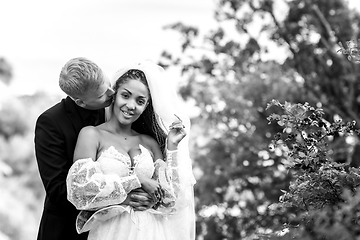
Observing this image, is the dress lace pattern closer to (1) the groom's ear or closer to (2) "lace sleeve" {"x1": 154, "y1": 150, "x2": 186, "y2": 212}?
(2) "lace sleeve" {"x1": 154, "y1": 150, "x2": 186, "y2": 212}

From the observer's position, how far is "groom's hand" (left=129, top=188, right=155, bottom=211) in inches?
146

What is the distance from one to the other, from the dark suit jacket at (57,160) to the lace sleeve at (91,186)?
17 cm

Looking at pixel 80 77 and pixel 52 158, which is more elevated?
pixel 80 77

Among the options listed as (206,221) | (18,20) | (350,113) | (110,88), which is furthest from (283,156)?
(18,20)

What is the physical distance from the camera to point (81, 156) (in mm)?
3611

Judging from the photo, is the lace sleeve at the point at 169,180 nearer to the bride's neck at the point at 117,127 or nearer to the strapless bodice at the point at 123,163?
the strapless bodice at the point at 123,163

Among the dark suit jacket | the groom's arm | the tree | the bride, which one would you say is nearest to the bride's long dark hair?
the bride

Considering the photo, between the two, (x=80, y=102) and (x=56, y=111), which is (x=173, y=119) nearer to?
(x=80, y=102)

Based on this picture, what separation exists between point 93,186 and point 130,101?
1.98 ft

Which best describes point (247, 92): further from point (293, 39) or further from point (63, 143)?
point (63, 143)

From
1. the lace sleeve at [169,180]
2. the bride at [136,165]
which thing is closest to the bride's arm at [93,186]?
the bride at [136,165]

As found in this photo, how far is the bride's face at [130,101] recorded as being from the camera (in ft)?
12.4

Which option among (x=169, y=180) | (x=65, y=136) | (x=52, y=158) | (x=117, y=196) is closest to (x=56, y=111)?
A: (x=65, y=136)

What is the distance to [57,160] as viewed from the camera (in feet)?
12.3
